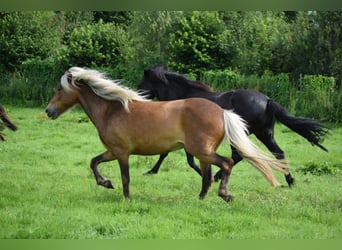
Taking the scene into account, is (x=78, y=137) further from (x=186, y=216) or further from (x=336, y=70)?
(x=336, y=70)

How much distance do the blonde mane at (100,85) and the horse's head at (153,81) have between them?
1.52 metres

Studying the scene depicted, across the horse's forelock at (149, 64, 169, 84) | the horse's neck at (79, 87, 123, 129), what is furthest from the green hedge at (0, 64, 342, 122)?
the horse's neck at (79, 87, 123, 129)

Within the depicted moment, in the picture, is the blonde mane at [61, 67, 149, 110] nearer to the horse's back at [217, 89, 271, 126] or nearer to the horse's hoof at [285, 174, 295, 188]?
the horse's back at [217, 89, 271, 126]

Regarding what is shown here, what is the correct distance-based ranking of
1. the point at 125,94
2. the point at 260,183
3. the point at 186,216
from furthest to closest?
1. the point at 260,183
2. the point at 125,94
3. the point at 186,216

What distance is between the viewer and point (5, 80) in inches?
484

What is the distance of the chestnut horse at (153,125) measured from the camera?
576cm

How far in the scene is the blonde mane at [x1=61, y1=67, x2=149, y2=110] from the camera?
6207 millimetres

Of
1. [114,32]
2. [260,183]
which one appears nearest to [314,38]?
[114,32]

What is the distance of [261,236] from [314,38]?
9.93m

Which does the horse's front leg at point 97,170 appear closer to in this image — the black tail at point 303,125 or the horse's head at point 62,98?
the horse's head at point 62,98

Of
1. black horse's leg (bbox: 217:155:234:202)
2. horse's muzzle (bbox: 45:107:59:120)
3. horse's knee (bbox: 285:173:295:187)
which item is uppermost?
horse's muzzle (bbox: 45:107:59:120)

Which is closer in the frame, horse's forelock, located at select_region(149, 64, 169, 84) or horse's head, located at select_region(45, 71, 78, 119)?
horse's head, located at select_region(45, 71, 78, 119)

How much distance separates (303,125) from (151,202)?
101 inches

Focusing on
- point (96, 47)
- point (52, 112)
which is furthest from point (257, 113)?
point (96, 47)
